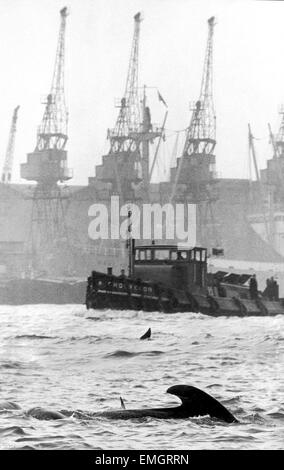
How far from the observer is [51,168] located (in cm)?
637

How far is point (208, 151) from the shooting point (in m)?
6.82

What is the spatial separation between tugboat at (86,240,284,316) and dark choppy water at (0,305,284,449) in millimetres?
211

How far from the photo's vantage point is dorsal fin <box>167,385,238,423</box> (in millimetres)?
5039

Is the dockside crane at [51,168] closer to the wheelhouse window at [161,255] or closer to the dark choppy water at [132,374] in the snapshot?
the dark choppy water at [132,374]

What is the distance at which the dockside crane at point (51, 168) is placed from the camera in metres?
6.23

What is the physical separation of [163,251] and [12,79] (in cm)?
200

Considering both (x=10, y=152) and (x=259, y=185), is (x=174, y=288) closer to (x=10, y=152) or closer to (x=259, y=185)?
(x=259, y=185)

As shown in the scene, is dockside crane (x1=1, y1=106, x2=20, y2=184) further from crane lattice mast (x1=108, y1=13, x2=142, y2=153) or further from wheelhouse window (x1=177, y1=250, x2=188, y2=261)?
wheelhouse window (x1=177, y1=250, x2=188, y2=261)

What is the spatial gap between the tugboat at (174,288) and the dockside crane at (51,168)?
0.62 m

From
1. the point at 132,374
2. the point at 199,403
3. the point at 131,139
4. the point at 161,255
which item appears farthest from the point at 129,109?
the point at 199,403

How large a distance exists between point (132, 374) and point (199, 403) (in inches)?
31.1

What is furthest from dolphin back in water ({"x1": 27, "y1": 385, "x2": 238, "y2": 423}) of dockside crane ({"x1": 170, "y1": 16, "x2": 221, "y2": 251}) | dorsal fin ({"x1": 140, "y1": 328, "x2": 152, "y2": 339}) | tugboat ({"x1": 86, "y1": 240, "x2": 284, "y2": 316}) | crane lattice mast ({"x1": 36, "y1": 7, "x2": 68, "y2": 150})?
crane lattice mast ({"x1": 36, "y1": 7, "x2": 68, "y2": 150})

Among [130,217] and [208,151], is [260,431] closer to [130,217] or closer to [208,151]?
[130,217]

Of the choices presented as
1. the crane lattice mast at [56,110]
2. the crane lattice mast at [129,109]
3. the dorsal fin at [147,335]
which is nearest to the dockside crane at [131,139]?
the crane lattice mast at [129,109]
